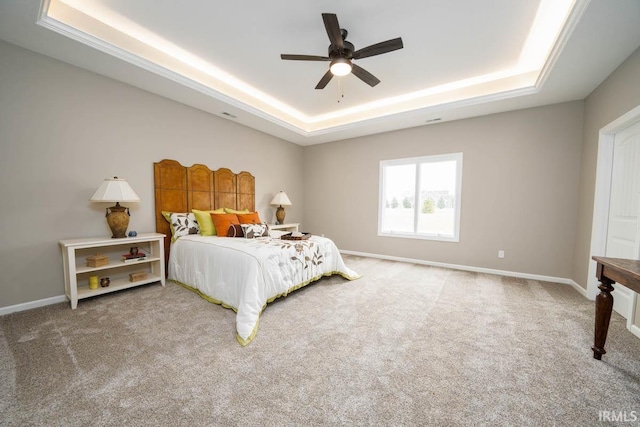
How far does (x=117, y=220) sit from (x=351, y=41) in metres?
3.45

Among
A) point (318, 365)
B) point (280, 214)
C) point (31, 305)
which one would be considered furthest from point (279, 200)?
point (318, 365)

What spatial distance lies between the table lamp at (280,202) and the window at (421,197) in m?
2.02

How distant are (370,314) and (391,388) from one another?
986mm

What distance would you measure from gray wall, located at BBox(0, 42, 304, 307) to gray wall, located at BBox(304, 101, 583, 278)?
3.87 m

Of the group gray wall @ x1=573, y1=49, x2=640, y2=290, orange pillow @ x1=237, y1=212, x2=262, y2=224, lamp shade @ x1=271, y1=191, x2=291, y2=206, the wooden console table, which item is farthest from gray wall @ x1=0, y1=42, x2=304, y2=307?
gray wall @ x1=573, y1=49, x2=640, y2=290

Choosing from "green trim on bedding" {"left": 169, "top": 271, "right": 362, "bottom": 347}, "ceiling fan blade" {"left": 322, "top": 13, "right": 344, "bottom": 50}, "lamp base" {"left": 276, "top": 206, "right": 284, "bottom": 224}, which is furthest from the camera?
"lamp base" {"left": 276, "top": 206, "right": 284, "bottom": 224}

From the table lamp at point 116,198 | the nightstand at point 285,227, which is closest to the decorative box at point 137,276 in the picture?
the table lamp at point 116,198

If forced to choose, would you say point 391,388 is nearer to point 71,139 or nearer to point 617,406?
point 617,406

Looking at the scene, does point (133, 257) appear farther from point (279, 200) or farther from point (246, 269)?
point (279, 200)

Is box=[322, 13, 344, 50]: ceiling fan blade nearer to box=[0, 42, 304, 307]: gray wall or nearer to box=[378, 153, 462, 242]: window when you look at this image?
box=[0, 42, 304, 307]: gray wall

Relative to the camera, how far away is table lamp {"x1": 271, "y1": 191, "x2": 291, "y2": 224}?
499 cm

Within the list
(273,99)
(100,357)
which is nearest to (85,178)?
(100,357)

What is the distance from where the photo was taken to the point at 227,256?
2.59m

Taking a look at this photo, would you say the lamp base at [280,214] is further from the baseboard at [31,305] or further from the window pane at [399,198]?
the baseboard at [31,305]
